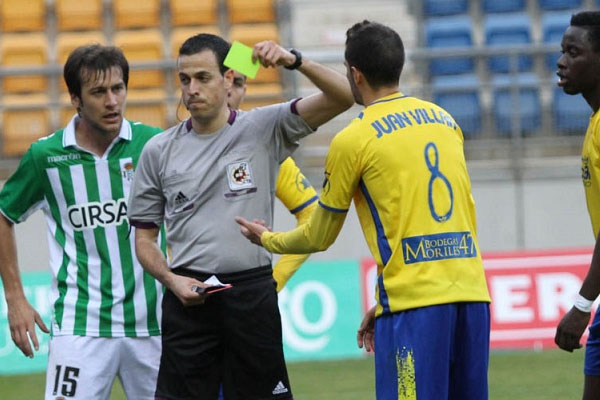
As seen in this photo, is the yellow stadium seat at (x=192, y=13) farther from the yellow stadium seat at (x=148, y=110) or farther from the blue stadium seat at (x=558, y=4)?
the blue stadium seat at (x=558, y=4)

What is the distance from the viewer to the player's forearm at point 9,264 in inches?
226

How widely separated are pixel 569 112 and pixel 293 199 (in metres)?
7.95

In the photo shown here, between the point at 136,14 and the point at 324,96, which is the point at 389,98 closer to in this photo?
the point at 324,96

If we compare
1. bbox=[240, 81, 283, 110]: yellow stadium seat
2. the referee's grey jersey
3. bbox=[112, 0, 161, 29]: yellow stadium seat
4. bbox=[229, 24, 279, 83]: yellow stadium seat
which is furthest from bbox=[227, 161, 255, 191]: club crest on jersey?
bbox=[112, 0, 161, 29]: yellow stadium seat

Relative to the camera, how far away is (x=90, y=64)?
5.67 m

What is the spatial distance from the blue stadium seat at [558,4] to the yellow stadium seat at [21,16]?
6.66 metres

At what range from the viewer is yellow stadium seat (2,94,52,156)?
13828mm

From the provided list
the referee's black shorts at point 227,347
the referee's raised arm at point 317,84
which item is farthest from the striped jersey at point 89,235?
the referee's raised arm at point 317,84

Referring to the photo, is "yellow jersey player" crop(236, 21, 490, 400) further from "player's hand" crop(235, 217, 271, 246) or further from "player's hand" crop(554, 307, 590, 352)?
"player's hand" crop(554, 307, 590, 352)

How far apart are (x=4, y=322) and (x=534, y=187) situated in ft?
20.7

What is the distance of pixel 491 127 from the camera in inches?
551

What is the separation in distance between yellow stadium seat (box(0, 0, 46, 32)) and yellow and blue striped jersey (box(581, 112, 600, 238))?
11.4m

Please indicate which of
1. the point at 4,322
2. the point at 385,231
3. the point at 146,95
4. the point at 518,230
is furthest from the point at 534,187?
the point at 385,231

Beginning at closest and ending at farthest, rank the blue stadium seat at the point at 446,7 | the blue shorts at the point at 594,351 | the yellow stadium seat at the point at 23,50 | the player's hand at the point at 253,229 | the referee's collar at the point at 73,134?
the player's hand at the point at 253,229, the blue shorts at the point at 594,351, the referee's collar at the point at 73,134, the yellow stadium seat at the point at 23,50, the blue stadium seat at the point at 446,7
